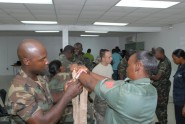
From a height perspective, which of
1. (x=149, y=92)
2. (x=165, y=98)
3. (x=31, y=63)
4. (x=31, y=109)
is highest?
(x=31, y=63)

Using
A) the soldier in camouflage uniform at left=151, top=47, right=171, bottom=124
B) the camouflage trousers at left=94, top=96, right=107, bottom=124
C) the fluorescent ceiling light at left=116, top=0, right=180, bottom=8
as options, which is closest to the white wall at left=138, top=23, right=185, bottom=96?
the fluorescent ceiling light at left=116, top=0, right=180, bottom=8

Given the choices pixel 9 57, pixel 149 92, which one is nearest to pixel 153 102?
pixel 149 92

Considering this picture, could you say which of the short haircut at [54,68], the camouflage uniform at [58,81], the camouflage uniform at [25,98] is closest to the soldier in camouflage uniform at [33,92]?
the camouflage uniform at [25,98]

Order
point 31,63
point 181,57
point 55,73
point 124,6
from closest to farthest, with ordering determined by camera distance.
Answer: point 31,63, point 55,73, point 181,57, point 124,6

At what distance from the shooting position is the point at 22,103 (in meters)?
1.49

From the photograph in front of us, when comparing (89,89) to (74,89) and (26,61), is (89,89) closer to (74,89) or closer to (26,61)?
(74,89)

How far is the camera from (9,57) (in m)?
13.8

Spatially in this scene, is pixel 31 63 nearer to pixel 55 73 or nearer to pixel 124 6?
pixel 55 73

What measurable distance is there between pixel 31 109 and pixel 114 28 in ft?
25.0

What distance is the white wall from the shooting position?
24.2ft

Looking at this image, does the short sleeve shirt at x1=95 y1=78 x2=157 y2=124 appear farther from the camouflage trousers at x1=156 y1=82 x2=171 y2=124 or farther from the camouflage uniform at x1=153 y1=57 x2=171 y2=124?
the camouflage trousers at x1=156 y1=82 x2=171 y2=124

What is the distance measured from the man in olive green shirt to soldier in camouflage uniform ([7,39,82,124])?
0.79 feet

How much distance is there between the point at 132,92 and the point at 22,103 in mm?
720

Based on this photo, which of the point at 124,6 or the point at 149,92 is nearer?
the point at 149,92
